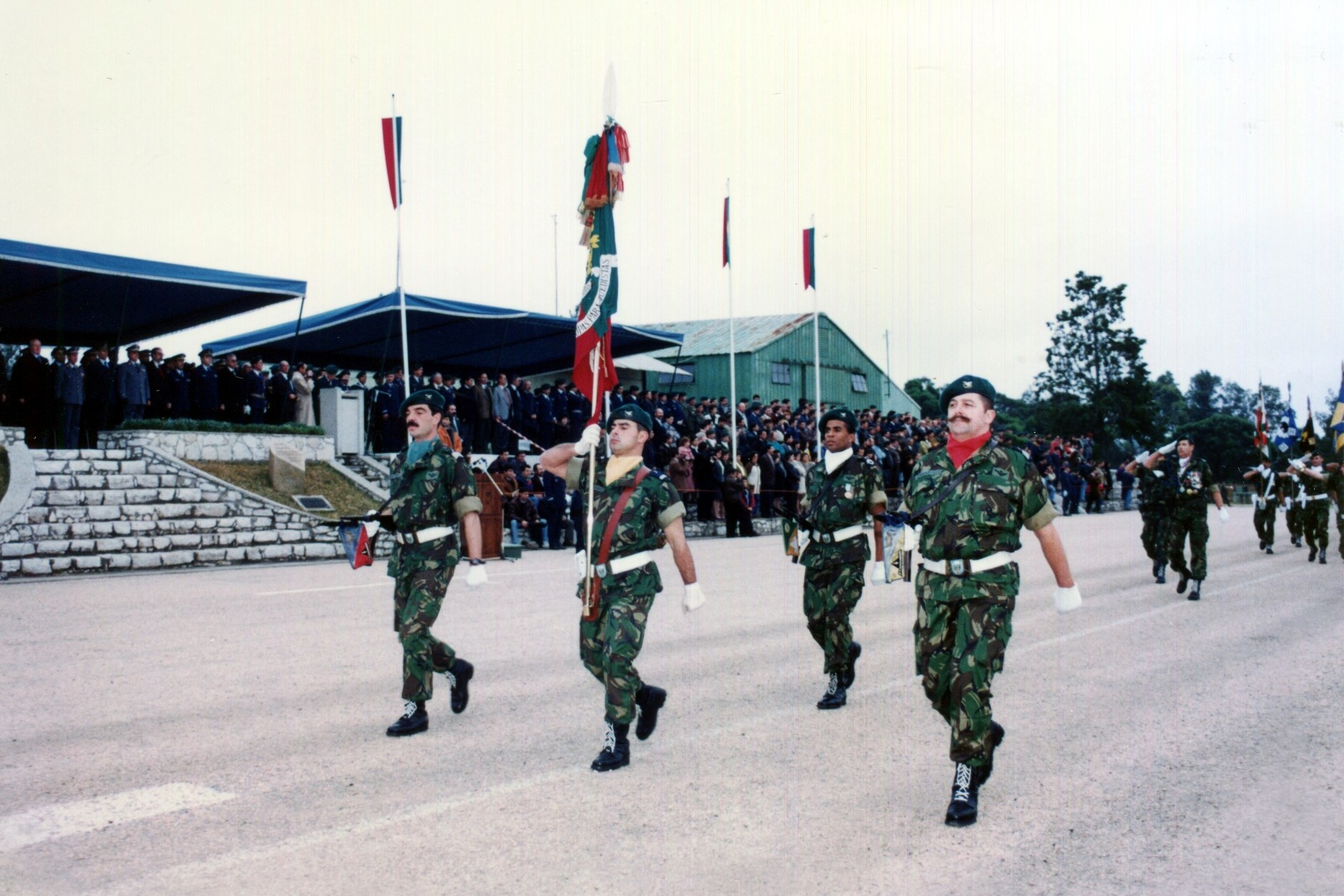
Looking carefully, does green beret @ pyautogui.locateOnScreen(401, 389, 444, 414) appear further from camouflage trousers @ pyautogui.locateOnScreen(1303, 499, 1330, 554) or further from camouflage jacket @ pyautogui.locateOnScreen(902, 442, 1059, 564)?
camouflage trousers @ pyautogui.locateOnScreen(1303, 499, 1330, 554)

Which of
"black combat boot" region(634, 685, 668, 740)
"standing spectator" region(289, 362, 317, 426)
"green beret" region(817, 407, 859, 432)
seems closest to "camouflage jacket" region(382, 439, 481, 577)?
"black combat boot" region(634, 685, 668, 740)

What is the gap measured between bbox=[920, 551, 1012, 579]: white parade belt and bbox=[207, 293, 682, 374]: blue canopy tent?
21.4 meters

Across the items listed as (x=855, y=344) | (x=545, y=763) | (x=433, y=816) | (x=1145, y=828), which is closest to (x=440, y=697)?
(x=545, y=763)

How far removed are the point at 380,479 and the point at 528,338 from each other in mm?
9665

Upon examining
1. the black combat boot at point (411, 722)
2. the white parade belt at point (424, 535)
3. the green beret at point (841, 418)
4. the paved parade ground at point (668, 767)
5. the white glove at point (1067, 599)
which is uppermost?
the green beret at point (841, 418)

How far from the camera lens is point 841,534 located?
24.0 feet

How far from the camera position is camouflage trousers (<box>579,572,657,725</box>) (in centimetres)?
571

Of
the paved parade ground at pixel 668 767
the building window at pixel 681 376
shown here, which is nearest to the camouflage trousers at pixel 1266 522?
the paved parade ground at pixel 668 767

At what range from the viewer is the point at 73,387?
785 inches

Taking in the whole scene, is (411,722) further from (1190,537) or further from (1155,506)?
(1155,506)

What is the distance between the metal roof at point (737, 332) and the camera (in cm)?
5306

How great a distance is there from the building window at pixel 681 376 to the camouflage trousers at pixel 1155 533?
1105 inches

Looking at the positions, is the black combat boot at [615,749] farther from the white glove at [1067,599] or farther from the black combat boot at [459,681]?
the white glove at [1067,599]

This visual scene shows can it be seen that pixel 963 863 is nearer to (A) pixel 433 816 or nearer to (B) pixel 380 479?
(A) pixel 433 816
